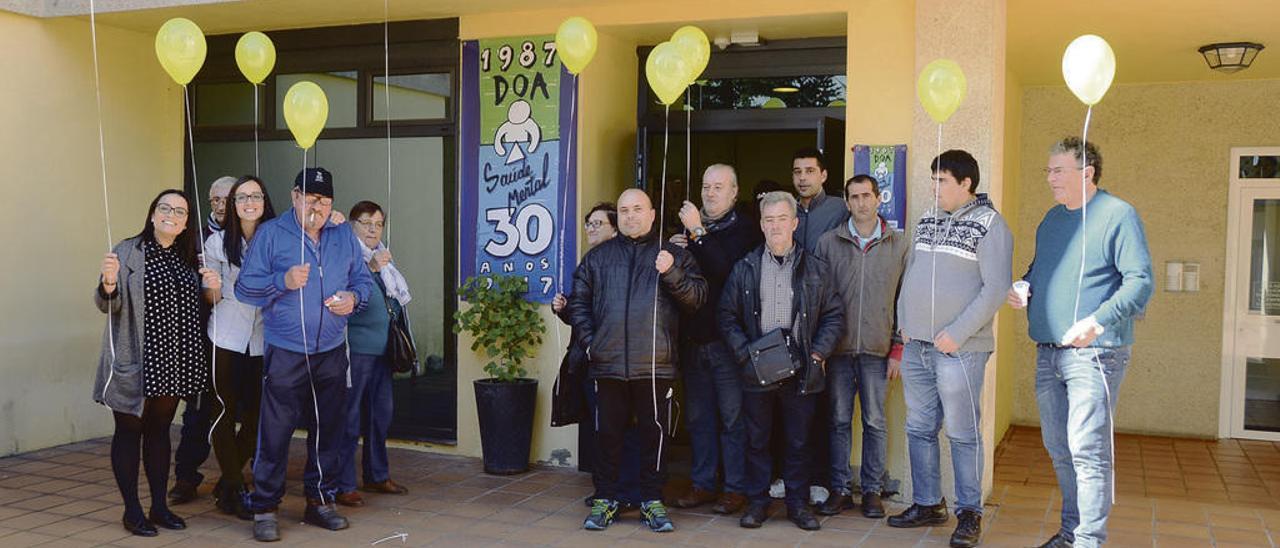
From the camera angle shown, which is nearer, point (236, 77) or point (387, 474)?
point (387, 474)

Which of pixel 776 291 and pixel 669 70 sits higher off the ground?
pixel 669 70

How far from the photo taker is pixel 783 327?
523 cm

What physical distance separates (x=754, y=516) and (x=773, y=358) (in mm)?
773

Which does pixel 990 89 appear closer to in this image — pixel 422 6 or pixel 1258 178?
pixel 422 6

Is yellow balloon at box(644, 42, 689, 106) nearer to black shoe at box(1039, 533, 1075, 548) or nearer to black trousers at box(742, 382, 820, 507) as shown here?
black trousers at box(742, 382, 820, 507)

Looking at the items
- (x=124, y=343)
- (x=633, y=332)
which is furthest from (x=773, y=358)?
(x=124, y=343)

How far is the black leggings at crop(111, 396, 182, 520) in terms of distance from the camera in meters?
5.05

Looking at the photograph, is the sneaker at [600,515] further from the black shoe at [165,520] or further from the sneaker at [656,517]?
the black shoe at [165,520]

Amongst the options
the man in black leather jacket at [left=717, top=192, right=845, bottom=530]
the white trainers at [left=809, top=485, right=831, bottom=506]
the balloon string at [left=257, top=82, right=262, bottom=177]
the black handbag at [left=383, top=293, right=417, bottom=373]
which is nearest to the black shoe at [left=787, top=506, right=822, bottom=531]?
the man in black leather jacket at [left=717, top=192, right=845, bottom=530]

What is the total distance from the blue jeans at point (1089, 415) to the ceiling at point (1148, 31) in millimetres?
2240

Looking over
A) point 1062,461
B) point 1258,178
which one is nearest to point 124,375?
point 1062,461

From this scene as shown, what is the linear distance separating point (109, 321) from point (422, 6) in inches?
103

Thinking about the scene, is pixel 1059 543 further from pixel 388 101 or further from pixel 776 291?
pixel 388 101

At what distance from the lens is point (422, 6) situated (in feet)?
21.7
